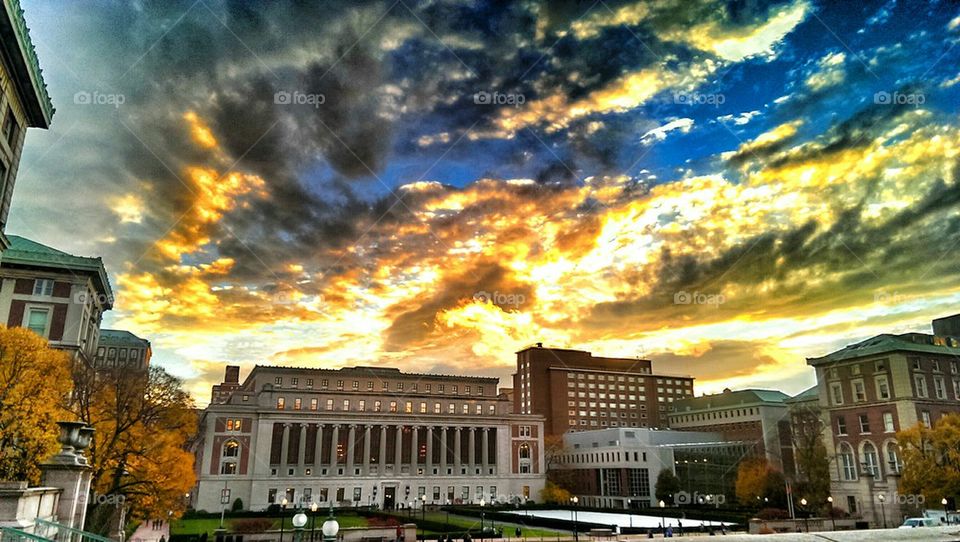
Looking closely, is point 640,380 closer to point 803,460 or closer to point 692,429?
point 692,429

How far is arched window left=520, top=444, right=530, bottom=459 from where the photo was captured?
382 ft

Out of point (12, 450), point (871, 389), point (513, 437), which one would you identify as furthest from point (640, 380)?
point (12, 450)

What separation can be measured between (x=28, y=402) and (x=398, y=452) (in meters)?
75.2

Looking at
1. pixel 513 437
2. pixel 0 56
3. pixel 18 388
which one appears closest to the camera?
pixel 0 56

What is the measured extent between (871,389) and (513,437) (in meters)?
62.9

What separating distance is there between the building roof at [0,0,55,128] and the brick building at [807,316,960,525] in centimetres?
7696

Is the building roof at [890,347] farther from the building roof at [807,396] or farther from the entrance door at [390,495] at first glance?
the entrance door at [390,495]

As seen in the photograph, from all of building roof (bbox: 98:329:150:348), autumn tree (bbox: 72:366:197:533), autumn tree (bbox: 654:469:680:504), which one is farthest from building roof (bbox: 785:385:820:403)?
building roof (bbox: 98:329:150:348)

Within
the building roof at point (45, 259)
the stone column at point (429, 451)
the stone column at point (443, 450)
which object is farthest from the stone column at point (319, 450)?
the building roof at point (45, 259)

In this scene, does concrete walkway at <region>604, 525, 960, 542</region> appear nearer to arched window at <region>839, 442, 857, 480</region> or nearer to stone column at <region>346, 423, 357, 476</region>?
arched window at <region>839, 442, 857, 480</region>

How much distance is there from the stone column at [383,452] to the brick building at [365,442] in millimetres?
164

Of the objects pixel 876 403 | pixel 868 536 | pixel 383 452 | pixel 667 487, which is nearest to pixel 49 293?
pixel 383 452

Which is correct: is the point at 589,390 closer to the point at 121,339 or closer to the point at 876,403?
the point at 876,403

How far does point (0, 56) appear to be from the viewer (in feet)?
99.7
